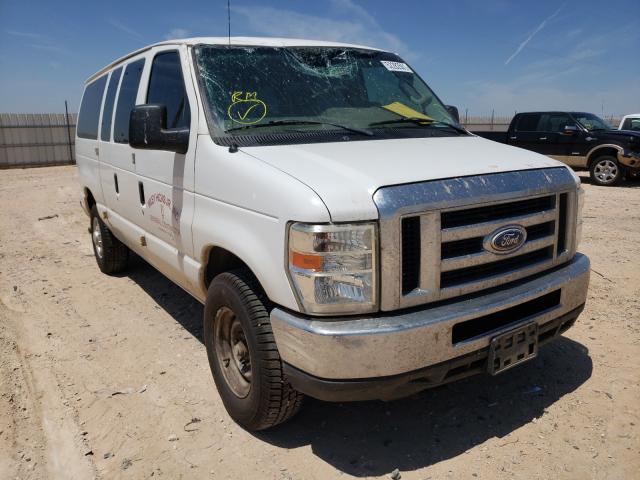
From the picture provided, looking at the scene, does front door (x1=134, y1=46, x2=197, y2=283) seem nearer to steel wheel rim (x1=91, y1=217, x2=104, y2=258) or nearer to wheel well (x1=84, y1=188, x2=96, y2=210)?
steel wheel rim (x1=91, y1=217, x2=104, y2=258)

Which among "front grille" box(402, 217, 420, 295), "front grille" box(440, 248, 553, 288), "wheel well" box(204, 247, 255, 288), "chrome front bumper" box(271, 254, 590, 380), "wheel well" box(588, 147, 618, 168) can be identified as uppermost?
"wheel well" box(588, 147, 618, 168)

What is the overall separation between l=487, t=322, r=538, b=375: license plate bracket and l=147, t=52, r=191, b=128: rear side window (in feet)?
7.08

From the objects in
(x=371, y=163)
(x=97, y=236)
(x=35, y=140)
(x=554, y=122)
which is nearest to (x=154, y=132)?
(x=371, y=163)

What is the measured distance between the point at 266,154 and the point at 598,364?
8.88 feet

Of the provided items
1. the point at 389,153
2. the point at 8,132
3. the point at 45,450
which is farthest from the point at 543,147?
the point at 8,132

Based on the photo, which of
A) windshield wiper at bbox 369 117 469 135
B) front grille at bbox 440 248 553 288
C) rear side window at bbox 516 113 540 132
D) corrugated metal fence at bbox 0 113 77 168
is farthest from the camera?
corrugated metal fence at bbox 0 113 77 168

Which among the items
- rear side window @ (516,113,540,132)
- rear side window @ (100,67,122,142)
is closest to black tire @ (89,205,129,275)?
rear side window @ (100,67,122,142)

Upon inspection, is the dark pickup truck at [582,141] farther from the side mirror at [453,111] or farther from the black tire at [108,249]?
the black tire at [108,249]

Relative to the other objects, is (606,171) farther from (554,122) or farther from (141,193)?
(141,193)

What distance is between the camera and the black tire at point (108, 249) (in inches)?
222

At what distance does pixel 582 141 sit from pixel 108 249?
11.6 metres

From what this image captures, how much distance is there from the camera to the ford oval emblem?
2.53 m

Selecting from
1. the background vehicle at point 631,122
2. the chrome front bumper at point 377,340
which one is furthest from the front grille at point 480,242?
the background vehicle at point 631,122

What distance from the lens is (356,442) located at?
2885 millimetres
